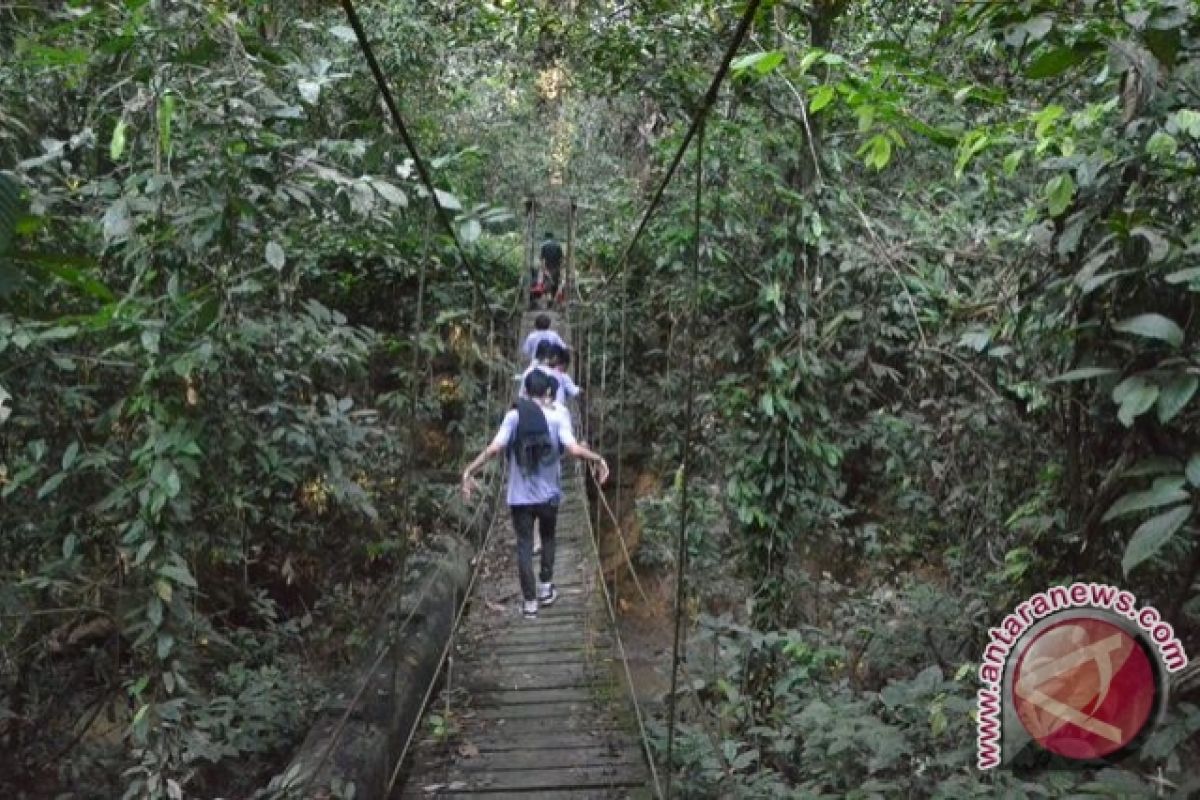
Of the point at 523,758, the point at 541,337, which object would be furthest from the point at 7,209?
the point at 541,337

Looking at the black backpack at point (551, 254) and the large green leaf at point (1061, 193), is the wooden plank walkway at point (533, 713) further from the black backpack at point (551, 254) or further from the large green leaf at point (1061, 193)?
the black backpack at point (551, 254)

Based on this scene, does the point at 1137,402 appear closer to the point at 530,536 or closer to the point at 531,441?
the point at 531,441

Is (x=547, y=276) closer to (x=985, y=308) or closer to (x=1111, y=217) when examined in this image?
(x=985, y=308)

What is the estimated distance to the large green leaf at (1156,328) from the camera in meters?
1.03

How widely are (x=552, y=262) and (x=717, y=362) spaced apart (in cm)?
432

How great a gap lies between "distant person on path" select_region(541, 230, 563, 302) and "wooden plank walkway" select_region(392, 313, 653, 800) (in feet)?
13.0

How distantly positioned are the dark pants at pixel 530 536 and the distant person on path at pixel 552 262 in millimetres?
4390

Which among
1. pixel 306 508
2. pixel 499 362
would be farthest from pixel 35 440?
pixel 499 362

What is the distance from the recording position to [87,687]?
Result: 8.34 ft

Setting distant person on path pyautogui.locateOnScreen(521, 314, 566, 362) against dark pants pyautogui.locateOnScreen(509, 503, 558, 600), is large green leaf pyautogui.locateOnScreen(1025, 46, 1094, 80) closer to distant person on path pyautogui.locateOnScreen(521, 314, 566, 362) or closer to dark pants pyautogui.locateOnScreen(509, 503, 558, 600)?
dark pants pyautogui.locateOnScreen(509, 503, 558, 600)

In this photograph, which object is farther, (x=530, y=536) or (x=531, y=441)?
(x=530, y=536)

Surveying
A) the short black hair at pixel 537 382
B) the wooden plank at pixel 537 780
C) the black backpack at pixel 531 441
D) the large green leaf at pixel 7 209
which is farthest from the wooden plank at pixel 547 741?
the large green leaf at pixel 7 209

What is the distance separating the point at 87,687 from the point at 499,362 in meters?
3.75

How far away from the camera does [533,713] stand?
2.74m
